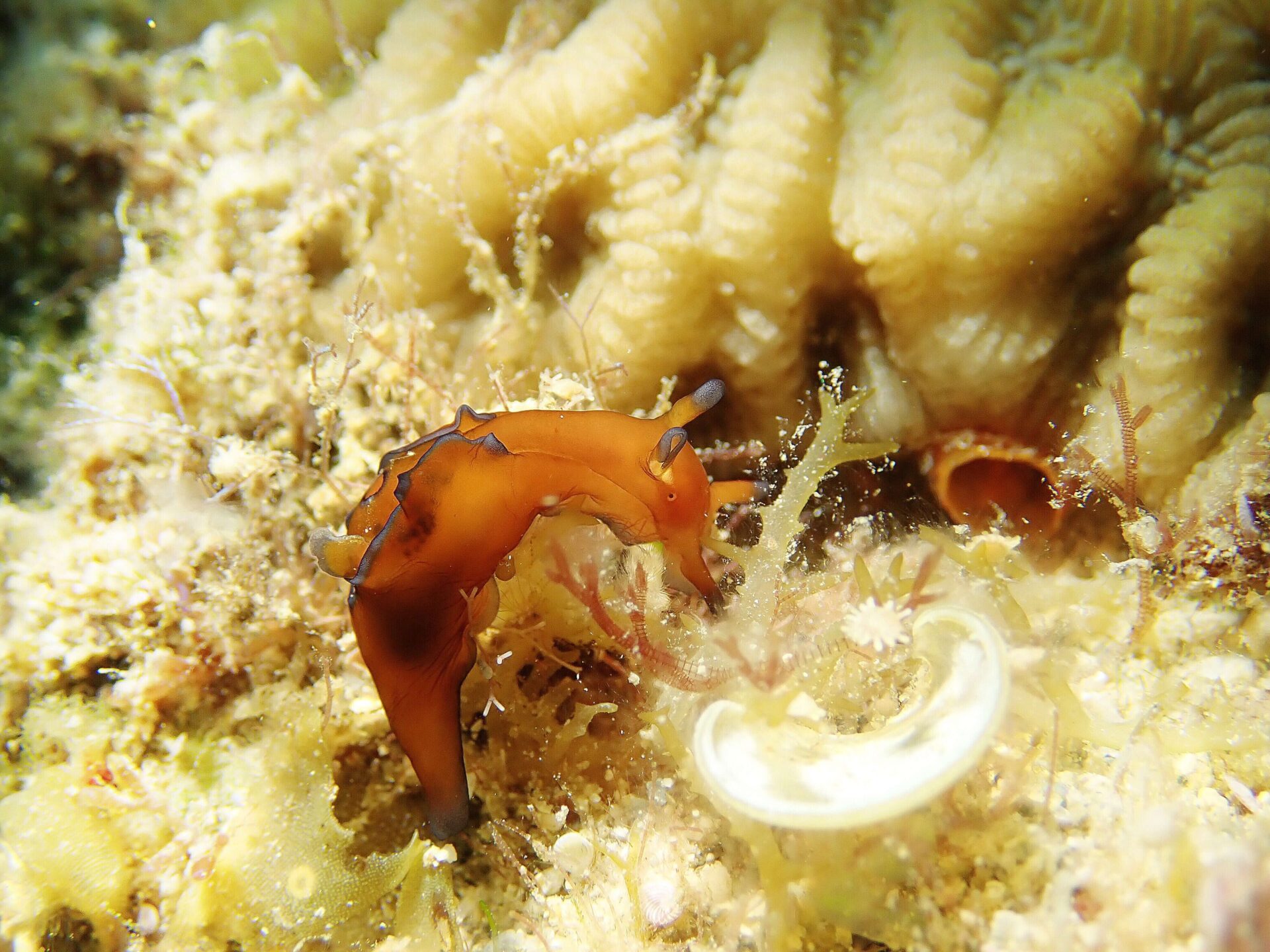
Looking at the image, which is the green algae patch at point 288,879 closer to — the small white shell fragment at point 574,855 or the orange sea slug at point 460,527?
the orange sea slug at point 460,527

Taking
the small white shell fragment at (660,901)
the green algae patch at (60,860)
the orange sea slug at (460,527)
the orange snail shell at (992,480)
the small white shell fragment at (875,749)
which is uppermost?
the orange sea slug at (460,527)

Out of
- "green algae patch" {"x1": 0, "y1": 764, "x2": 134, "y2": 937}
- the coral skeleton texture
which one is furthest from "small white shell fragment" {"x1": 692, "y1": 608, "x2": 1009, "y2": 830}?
"green algae patch" {"x1": 0, "y1": 764, "x2": 134, "y2": 937}

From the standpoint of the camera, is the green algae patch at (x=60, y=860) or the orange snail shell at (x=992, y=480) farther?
the orange snail shell at (x=992, y=480)

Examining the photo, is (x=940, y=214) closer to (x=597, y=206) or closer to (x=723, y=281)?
(x=723, y=281)

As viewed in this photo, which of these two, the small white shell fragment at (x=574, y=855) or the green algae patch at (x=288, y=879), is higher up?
the green algae patch at (x=288, y=879)

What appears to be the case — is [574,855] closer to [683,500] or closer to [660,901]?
[660,901]

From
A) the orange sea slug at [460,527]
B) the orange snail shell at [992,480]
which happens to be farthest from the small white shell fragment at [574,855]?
the orange snail shell at [992,480]

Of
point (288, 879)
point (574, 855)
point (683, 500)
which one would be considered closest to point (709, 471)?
point (683, 500)

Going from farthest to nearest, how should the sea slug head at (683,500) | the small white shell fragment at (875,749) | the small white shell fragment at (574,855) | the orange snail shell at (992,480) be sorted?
1. the orange snail shell at (992,480)
2. the sea slug head at (683,500)
3. the small white shell fragment at (574,855)
4. the small white shell fragment at (875,749)
